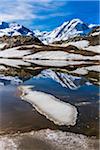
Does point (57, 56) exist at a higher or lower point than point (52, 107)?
lower

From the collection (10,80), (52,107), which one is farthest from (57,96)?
(10,80)

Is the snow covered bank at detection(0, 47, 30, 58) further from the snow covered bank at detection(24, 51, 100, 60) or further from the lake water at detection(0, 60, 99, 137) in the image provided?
the lake water at detection(0, 60, 99, 137)

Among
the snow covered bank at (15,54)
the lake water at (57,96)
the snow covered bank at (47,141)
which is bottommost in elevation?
the snow covered bank at (15,54)

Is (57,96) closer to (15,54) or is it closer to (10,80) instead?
(10,80)

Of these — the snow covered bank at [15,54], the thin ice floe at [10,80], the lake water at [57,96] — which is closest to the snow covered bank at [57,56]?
the snow covered bank at [15,54]

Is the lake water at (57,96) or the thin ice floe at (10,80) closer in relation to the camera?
the lake water at (57,96)

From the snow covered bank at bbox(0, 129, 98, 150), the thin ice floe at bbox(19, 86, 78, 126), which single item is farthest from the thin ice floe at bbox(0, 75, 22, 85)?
the snow covered bank at bbox(0, 129, 98, 150)

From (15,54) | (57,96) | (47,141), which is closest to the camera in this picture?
(47,141)

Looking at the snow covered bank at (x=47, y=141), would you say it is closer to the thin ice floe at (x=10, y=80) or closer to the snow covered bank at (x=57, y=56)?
the thin ice floe at (x=10, y=80)
